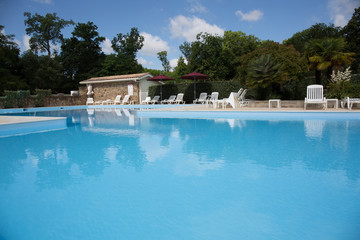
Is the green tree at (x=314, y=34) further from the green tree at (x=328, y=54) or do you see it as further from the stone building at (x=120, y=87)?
the stone building at (x=120, y=87)

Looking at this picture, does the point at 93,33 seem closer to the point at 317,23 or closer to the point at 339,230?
the point at 317,23

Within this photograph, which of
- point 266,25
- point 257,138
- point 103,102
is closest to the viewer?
point 257,138

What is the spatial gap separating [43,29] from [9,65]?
8490mm

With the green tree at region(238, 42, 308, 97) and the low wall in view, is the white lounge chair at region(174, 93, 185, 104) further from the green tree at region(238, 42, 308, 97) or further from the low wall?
the low wall

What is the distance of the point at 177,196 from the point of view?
2.63 meters

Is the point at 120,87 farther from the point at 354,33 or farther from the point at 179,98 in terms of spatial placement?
the point at 354,33

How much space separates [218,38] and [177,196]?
64.6ft

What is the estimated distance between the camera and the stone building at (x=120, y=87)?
1970 centimetres

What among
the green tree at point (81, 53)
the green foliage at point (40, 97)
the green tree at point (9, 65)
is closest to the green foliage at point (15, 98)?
the green foliage at point (40, 97)

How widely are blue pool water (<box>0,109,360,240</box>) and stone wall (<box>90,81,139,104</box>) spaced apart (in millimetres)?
14825

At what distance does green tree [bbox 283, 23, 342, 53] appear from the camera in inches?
1142

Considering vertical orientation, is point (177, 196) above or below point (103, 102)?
below

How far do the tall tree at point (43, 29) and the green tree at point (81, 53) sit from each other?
2103 millimetres

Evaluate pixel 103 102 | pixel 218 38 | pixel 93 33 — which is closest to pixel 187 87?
pixel 218 38
